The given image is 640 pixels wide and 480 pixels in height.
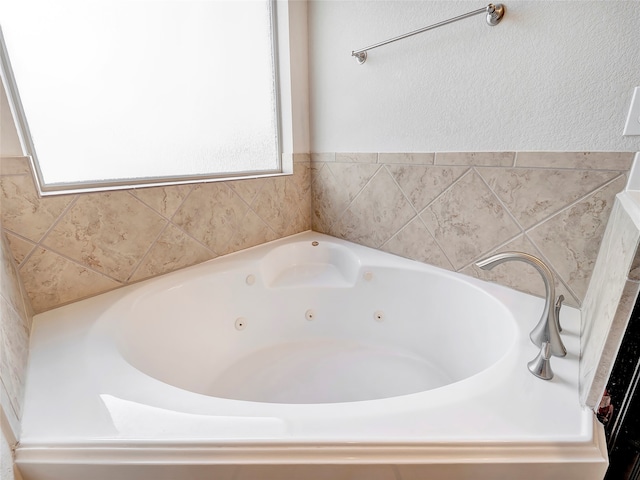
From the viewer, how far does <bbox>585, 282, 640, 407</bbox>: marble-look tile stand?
50 centimetres

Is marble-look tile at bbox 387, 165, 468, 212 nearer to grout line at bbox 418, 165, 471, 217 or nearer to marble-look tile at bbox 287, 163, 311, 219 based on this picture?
grout line at bbox 418, 165, 471, 217

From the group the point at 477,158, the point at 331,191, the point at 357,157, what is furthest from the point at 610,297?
the point at 331,191

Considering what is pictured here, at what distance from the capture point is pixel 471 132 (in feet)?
3.63

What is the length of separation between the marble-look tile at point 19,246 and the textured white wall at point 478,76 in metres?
1.34

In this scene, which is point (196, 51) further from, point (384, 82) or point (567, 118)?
point (567, 118)

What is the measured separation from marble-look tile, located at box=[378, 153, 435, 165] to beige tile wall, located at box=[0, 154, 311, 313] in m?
0.59

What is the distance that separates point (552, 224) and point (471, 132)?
0.43m

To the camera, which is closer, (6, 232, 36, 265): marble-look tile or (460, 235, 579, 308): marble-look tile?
(6, 232, 36, 265): marble-look tile

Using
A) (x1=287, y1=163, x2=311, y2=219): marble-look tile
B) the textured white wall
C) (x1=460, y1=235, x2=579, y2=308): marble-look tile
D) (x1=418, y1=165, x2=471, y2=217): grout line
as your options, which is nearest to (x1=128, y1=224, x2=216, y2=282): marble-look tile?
(x1=287, y1=163, x2=311, y2=219): marble-look tile

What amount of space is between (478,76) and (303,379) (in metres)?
1.38

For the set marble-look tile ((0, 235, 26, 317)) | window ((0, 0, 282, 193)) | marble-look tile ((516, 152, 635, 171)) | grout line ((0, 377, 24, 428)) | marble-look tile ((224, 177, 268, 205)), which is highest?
window ((0, 0, 282, 193))

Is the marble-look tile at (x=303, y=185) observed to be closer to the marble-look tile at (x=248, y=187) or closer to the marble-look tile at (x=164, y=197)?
the marble-look tile at (x=248, y=187)

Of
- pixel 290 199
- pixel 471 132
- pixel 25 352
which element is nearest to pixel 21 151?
pixel 25 352

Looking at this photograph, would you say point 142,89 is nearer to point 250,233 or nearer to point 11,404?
point 250,233
